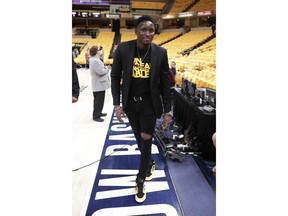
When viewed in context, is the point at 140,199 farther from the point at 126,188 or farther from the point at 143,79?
the point at 143,79

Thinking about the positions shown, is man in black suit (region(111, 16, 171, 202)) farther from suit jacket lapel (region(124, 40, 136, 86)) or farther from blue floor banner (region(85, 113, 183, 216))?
blue floor banner (region(85, 113, 183, 216))

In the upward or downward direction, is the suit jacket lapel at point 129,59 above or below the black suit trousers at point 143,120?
above

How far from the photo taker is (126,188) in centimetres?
212

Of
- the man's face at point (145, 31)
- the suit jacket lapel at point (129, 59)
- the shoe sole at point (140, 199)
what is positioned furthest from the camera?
the shoe sole at point (140, 199)

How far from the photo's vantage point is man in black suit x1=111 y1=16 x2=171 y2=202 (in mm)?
1756

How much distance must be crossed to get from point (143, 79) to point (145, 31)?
1.11ft

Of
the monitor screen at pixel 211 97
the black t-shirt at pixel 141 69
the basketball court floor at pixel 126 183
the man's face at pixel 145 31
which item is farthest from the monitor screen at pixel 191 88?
the man's face at pixel 145 31

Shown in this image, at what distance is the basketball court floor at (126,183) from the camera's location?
1828mm

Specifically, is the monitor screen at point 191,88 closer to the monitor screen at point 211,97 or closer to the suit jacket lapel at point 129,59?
the monitor screen at point 211,97

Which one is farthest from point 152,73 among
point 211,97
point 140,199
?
point 211,97
